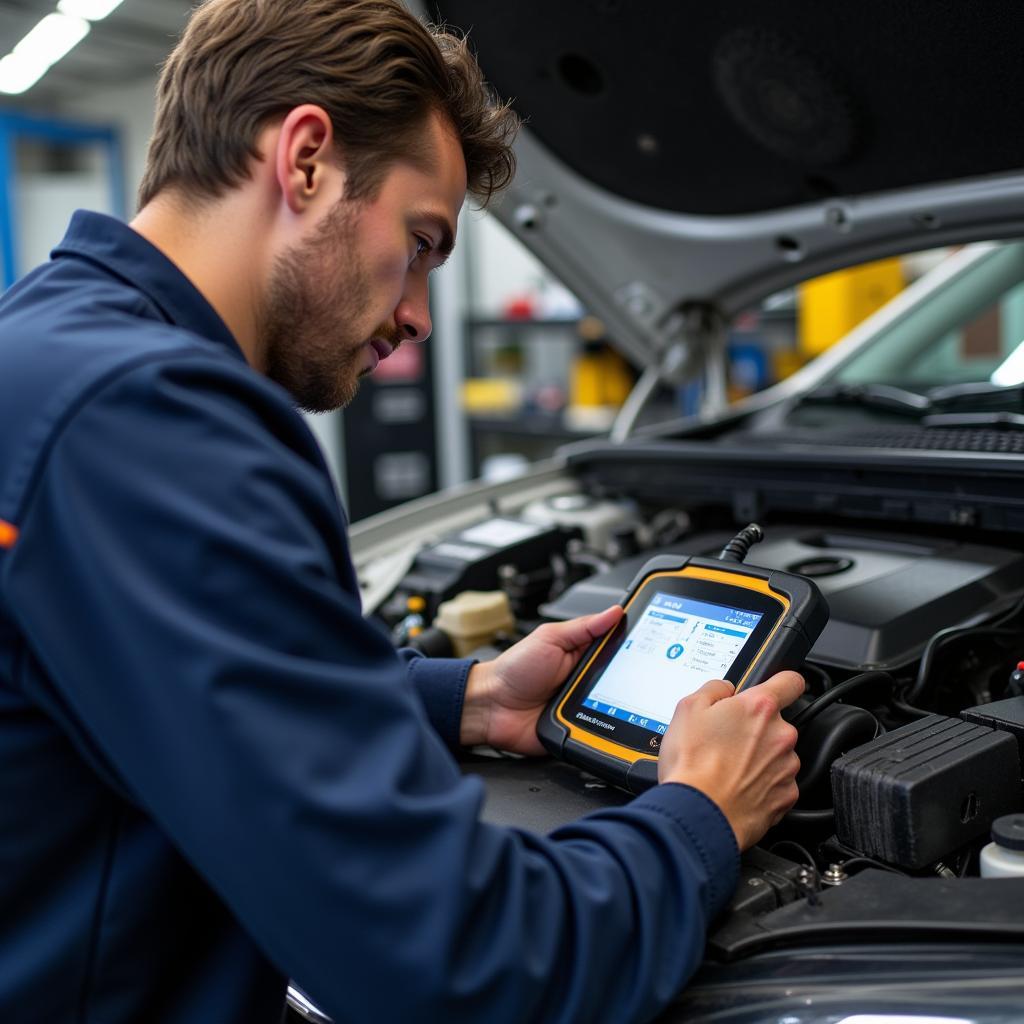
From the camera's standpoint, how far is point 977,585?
3.87 ft

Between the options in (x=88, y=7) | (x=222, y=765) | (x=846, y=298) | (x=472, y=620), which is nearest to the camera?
(x=222, y=765)

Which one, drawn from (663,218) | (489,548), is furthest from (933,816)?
(663,218)

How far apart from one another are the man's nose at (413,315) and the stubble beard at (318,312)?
0.17 feet

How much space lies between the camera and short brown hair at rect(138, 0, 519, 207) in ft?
2.79

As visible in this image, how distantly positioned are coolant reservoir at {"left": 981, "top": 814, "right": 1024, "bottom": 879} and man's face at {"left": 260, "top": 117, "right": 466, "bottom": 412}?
0.63 metres

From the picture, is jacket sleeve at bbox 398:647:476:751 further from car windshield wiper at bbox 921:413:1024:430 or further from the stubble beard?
car windshield wiper at bbox 921:413:1024:430

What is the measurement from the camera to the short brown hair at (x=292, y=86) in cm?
85

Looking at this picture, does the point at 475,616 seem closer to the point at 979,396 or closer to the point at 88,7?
the point at 979,396

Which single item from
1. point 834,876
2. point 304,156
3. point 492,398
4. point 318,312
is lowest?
point 492,398

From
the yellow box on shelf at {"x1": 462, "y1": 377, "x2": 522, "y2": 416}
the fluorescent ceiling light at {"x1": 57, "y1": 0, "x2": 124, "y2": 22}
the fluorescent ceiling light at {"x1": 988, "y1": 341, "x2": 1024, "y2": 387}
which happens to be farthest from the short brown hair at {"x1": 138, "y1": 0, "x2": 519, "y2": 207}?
the yellow box on shelf at {"x1": 462, "y1": 377, "x2": 522, "y2": 416}

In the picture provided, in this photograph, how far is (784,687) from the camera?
35.3 inches

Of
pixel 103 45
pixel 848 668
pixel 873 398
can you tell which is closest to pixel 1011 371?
pixel 873 398

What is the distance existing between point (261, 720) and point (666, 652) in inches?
20.0

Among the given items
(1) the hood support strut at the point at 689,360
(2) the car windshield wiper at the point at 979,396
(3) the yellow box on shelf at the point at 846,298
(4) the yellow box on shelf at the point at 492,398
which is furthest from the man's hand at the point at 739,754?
(4) the yellow box on shelf at the point at 492,398
